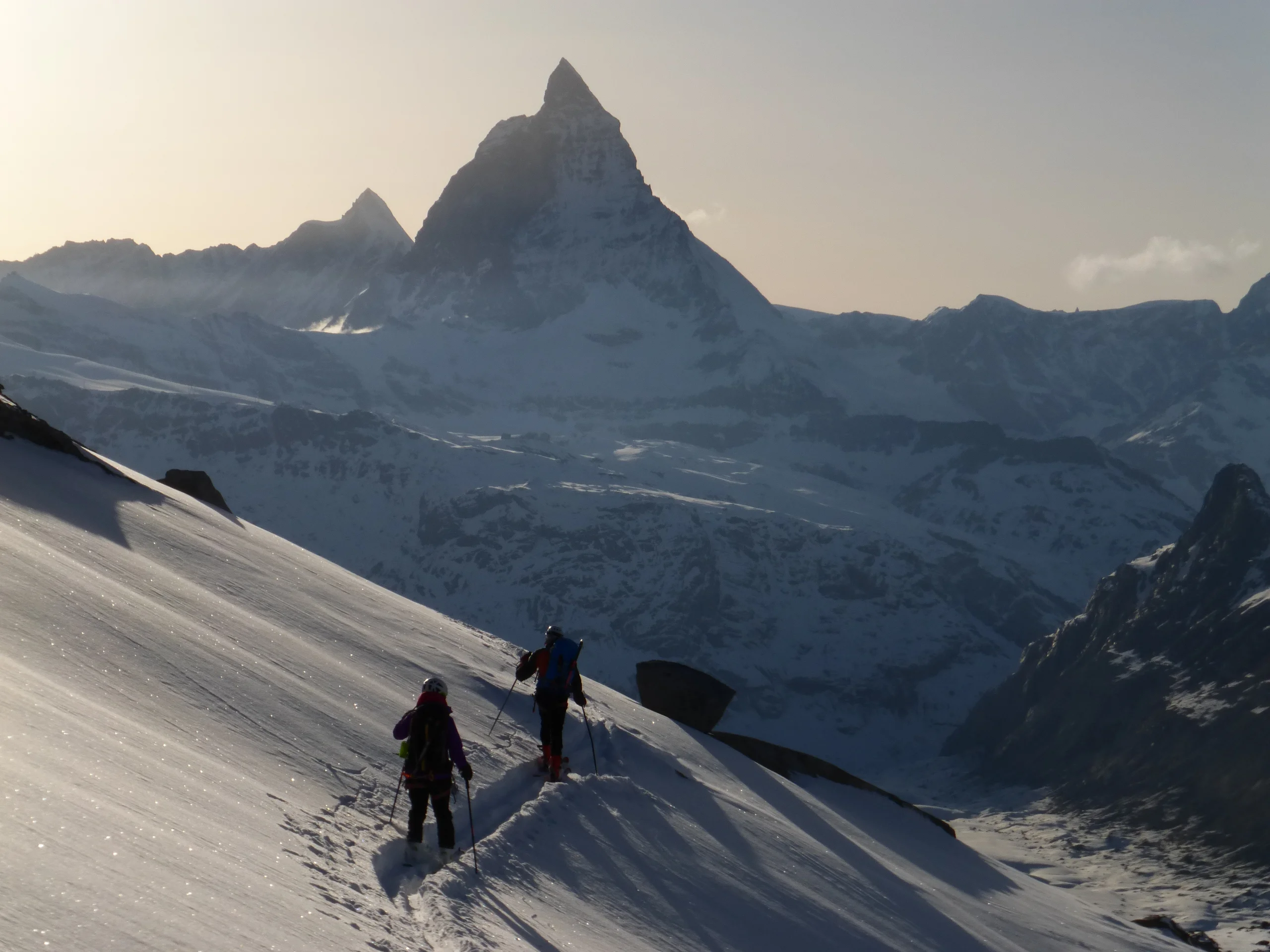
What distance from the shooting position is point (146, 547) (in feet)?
73.3

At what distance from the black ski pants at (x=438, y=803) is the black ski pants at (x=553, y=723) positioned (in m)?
4.66

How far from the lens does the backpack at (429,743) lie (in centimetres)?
1477

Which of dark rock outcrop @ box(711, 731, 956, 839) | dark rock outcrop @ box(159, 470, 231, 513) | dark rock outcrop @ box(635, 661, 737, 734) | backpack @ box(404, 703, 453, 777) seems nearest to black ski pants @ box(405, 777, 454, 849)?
backpack @ box(404, 703, 453, 777)

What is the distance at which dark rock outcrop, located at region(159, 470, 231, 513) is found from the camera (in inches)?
1373

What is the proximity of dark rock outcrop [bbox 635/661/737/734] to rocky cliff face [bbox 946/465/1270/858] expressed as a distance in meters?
99.0

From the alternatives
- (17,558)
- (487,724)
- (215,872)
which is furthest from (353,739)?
(215,872)

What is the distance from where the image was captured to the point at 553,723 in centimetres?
1936

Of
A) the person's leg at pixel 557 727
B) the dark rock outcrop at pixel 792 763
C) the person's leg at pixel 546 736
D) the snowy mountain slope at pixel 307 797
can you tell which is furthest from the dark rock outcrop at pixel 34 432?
the dark rock outcrop at pixel 792 763

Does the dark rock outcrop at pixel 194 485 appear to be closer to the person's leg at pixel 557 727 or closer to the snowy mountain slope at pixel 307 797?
the snowy mountain slope at pixel 307 797

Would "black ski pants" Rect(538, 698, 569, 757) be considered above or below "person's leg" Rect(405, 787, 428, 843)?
above

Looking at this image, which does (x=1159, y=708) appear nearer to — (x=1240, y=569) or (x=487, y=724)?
(x=1240, y=569)

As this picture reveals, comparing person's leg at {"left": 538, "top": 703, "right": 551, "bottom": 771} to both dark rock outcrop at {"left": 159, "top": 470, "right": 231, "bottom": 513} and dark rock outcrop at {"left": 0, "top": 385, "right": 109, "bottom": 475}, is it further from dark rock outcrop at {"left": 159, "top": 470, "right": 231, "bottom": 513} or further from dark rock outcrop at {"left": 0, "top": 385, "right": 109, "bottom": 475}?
dark rock outcrop at {"left": 159, "top": 470, "right": 231, "bottom": 513}

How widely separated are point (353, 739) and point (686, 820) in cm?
581

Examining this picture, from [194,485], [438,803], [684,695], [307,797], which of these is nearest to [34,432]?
[194,485]
